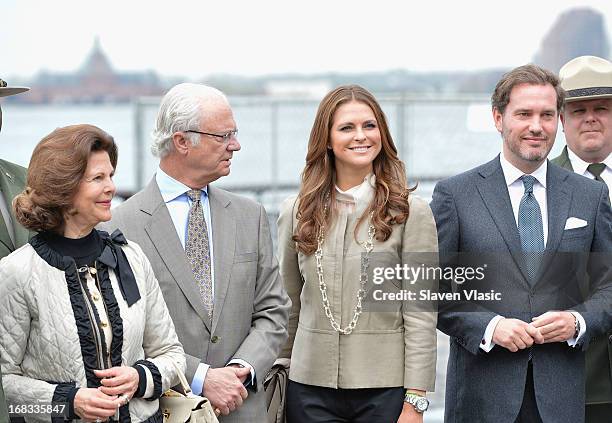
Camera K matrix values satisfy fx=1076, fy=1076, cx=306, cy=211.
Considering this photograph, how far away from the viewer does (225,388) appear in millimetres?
3656

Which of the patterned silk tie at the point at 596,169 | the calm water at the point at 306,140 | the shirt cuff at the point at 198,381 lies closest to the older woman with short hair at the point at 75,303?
the shirt cuff at the point at 198,381

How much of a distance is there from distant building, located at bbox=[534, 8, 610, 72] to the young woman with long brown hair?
11.4 metres

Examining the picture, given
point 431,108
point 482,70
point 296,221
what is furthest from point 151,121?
point 482,70

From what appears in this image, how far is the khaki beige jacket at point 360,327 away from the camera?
3764 millimetres

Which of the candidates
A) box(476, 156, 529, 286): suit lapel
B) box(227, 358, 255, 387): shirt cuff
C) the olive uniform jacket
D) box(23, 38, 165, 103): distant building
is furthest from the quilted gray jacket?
box(23, 38, 165, 103): distant building

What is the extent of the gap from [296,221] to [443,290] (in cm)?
60

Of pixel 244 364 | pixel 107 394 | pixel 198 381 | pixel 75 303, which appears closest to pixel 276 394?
pixel 244 364

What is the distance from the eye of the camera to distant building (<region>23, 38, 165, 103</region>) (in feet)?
51.0

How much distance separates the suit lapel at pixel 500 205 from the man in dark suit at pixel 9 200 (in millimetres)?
1629

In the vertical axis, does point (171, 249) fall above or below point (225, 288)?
above

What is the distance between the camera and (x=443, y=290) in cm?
397

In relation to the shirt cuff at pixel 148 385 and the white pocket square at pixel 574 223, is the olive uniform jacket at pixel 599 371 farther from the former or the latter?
the shirt cuff at pixel 148 385

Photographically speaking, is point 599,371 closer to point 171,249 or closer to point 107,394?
point 171,249

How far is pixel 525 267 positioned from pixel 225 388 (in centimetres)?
113
